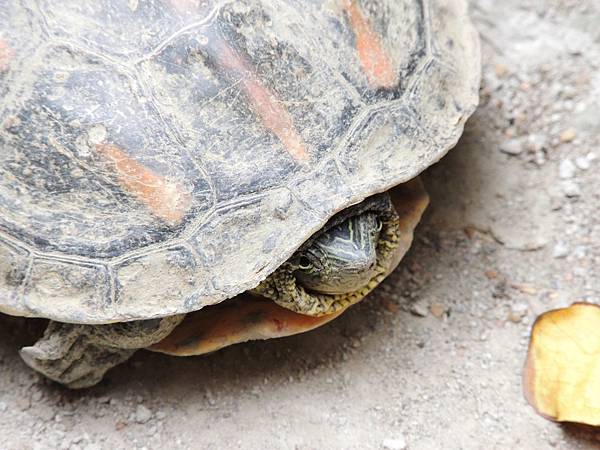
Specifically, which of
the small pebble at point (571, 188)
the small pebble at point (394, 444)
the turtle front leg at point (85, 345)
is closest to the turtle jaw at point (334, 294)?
the turtle front leg at point (85, 345)

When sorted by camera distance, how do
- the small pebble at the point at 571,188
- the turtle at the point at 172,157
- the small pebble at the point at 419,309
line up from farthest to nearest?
the small pebble at the point at 571,188, the small pebble at the point at 419,309, the turtle at the point at 172,157

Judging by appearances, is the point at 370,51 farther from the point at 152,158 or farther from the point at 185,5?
the point at 152,158

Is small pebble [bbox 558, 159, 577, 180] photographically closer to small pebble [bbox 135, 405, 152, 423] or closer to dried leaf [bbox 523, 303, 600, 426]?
dried leaf [bbox 523, 303, 600, 426]

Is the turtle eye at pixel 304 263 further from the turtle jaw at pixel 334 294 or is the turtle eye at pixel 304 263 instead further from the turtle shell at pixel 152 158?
the turtle shell at pixel 152 158

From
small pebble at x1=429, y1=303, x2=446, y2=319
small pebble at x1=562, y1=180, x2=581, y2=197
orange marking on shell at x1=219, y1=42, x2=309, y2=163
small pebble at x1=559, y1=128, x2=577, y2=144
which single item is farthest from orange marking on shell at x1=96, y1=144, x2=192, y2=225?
small pebble at x1=559, y1=128, x2=577, y2=144

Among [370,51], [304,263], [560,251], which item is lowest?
[560,251]

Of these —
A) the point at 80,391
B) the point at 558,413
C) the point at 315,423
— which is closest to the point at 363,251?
→ the point at 315,423

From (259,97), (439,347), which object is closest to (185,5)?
(259,97)

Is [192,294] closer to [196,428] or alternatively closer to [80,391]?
[196,428]
